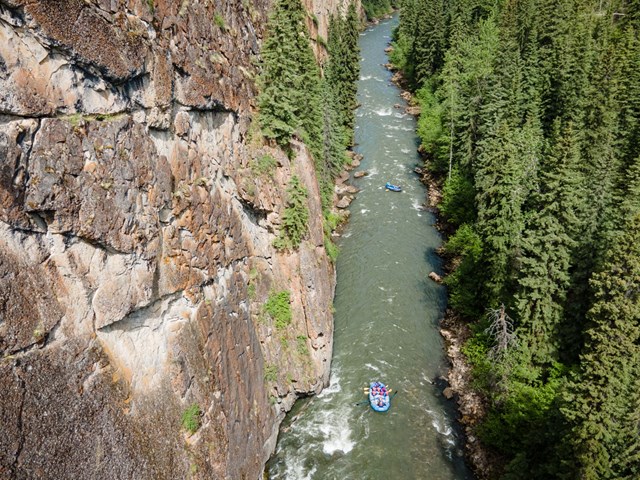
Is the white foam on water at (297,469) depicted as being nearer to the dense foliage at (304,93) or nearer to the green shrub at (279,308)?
the green shrub at (279,308)

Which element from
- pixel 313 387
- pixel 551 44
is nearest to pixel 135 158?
pixel 313 387

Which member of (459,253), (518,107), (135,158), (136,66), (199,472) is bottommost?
(459,253)

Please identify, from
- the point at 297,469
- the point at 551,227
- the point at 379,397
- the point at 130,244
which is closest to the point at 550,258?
the point at 551,227

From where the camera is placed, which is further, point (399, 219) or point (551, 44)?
point (551, 44)

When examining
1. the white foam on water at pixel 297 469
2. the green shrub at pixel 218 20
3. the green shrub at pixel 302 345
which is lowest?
the white foam on water at pixel 297 469

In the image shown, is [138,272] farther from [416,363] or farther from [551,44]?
[551,44]

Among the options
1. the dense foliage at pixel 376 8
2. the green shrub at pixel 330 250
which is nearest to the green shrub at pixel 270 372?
the green shrub at pixel 330 250
